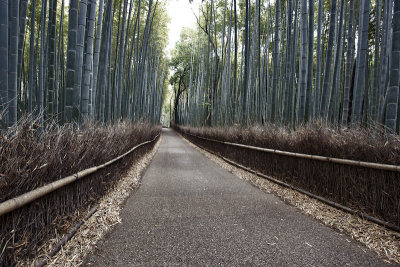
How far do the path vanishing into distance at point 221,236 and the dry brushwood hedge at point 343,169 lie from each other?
478 mm

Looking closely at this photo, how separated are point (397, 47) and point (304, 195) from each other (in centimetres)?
195

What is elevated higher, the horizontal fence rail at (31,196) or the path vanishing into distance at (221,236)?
the horizontal fence rail at (31,196)

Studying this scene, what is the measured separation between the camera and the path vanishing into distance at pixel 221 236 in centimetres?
170

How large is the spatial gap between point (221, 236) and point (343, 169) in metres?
1.58

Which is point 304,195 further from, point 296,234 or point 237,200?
point 296,234

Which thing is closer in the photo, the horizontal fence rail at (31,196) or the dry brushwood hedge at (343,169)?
the horizontal fence rail at (31,196)

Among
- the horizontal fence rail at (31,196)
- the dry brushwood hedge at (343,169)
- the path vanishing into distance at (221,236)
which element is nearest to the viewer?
the horizontal fence rail at (31,196)

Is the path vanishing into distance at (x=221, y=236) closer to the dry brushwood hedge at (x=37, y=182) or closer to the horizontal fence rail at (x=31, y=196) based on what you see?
the dry brushwood hedge at (x=37, y=182)

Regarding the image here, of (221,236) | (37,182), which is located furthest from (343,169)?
(37,182)

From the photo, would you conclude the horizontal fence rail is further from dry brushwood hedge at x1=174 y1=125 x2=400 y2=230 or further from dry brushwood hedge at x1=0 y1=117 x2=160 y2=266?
dry brushwood hedge at x1=174 y1=125 x2=400 y2=230

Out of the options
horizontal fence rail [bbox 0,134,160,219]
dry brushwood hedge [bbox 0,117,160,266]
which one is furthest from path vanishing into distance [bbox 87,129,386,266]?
horizontal fence rail [bbox 0,134,160,219]

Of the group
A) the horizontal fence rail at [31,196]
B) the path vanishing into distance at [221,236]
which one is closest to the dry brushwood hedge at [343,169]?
the path vanishing into distance at [221,236]

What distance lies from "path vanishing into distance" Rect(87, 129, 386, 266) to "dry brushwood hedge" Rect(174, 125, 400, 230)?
1.57 ft

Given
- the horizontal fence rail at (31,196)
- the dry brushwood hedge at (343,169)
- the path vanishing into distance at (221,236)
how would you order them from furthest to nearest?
the dry brushwood hedge at (343,169)
the path vanishing into distance at (221,236)
the horizontal fence rail at (31,196)
